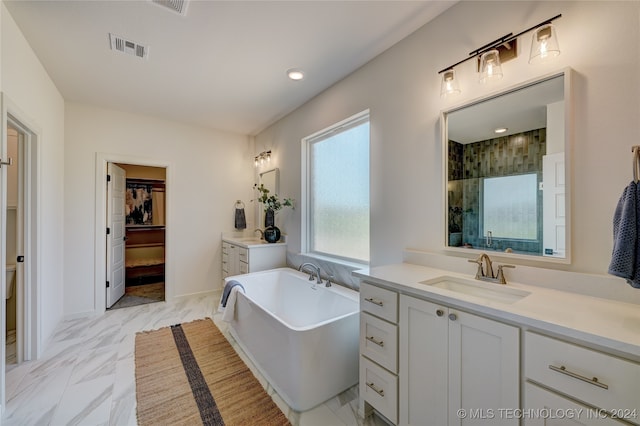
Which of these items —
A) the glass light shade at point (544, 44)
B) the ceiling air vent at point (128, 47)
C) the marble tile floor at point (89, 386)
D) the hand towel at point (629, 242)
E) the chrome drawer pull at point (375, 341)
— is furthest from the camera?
the ceiling air vent at point (128, 47)

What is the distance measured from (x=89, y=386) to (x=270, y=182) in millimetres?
2888

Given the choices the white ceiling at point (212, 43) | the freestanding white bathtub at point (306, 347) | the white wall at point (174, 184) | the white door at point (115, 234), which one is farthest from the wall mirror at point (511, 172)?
the white door at point (115, 234)

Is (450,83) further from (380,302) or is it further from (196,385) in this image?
(196,385)

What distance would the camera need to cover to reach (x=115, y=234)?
12.3ft

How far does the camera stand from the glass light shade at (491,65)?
1487 mm

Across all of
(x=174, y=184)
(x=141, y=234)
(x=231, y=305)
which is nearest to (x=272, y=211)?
(x=174, y=184)

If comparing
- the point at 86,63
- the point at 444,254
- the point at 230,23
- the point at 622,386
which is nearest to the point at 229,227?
the point at 86,63

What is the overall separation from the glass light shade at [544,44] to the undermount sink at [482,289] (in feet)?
3.92

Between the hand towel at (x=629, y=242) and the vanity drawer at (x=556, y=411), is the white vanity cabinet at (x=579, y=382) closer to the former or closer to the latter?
the vanity drawer at (x=556, y=411)

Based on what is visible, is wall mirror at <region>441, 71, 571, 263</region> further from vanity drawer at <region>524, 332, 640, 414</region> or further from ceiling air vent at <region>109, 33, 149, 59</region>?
ceiling air vent at <region>109, 33, 149, 59</region>

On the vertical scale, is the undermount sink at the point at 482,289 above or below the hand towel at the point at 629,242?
below

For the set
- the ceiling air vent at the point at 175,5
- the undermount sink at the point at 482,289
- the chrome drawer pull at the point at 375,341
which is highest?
the ceiling air vent at the point at 175,5

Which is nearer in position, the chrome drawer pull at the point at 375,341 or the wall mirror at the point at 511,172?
the wall mirror at the point at 511,172

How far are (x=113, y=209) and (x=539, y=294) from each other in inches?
180
